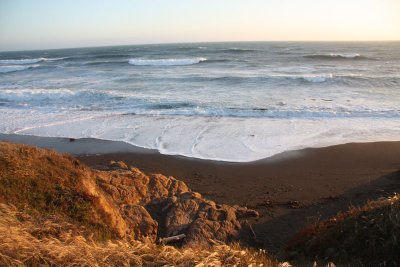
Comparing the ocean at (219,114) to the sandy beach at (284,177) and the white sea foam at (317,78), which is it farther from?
the sandy beach at (284,177)

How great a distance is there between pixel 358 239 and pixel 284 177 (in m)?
4.20

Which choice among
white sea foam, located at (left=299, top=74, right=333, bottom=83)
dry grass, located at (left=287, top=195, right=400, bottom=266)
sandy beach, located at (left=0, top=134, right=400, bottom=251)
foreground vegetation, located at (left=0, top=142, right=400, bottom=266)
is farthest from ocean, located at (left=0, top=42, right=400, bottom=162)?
dry grass, located at (left=287, top=195, right=400, bottom=266)

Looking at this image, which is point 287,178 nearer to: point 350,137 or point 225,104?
point 350,137

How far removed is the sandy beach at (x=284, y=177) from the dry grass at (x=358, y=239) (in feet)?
3.28

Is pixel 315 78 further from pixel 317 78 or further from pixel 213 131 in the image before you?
pixel 213 131

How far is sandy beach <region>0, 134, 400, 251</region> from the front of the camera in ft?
21.7

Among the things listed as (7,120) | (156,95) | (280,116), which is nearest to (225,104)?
(280,116)

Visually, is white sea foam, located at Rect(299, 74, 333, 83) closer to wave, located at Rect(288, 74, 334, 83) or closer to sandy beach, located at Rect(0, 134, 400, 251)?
wave, located at Rect(288, 74, 334, 83)

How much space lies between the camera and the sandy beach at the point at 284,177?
21.7 ft

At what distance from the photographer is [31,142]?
11.1m

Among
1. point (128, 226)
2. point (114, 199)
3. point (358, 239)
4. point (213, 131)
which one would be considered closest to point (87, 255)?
point (128, 226)

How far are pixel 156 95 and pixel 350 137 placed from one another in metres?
11.9

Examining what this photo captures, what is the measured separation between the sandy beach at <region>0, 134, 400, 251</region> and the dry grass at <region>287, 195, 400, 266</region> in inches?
39.4

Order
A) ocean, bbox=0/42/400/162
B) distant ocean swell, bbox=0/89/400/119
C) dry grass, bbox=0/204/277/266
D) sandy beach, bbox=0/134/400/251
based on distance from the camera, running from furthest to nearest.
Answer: distant ocean swell, bbox=0/89/400/119 < ocean, bbox=0/42/400/162 < sandy beach, bbox=0/134/400/251 < dry grass, bbox=0/204/277/266
